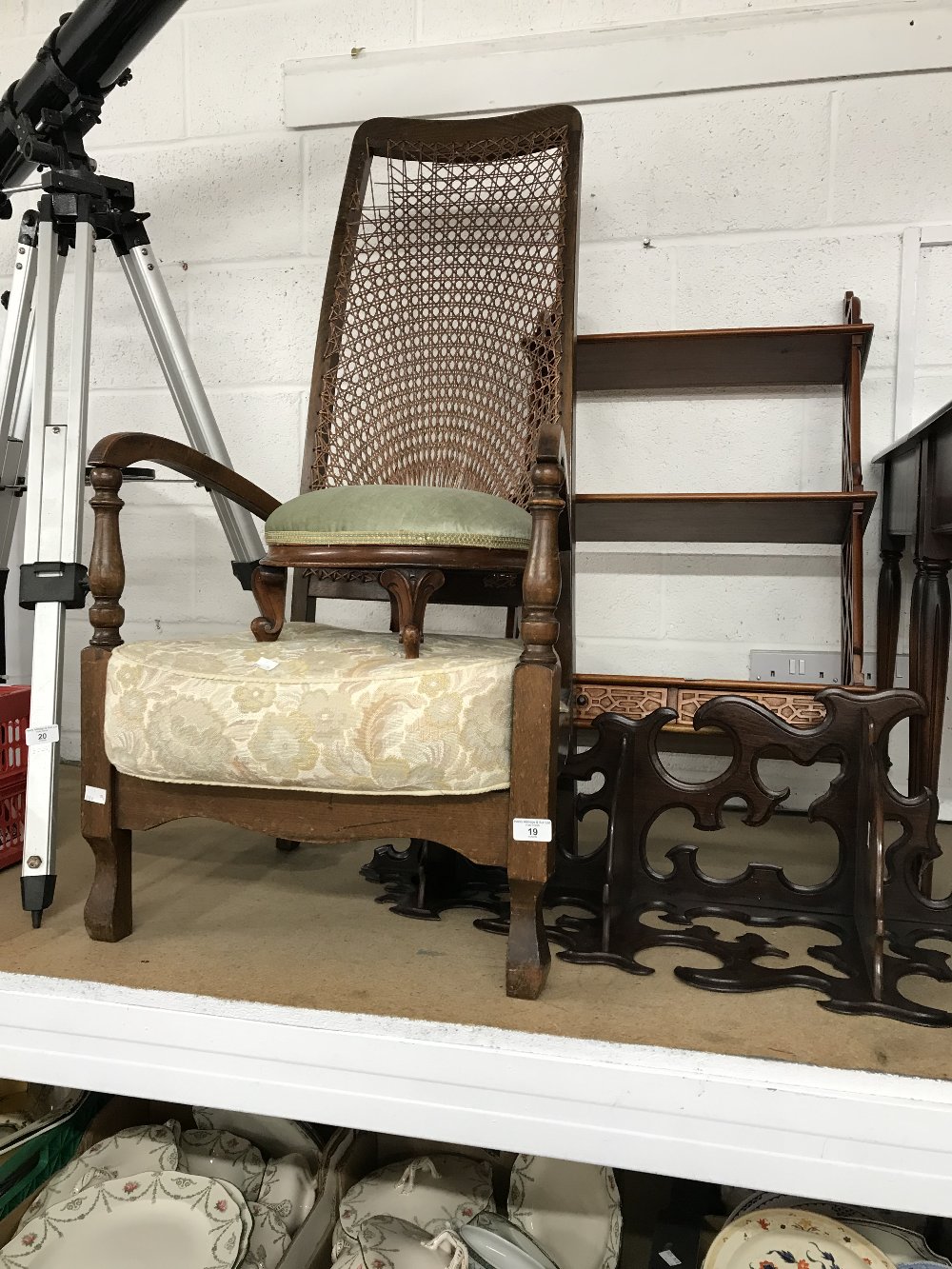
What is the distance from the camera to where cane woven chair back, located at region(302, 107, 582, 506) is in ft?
4.84

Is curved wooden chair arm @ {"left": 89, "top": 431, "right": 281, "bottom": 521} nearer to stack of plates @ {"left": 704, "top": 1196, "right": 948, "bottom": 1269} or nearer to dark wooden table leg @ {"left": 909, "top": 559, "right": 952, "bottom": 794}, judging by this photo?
dark wooden table leg @ {"left": 909, "top": 559, "right": 952, "bottom": 794}

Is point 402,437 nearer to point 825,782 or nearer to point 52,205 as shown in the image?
point 52,205

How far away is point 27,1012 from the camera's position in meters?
1.00

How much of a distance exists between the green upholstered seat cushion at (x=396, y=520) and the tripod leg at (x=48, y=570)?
35 cm

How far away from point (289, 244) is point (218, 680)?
4.53ft

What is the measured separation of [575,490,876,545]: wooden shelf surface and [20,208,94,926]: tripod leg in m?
0.79

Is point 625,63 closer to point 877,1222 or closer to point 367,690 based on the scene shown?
point 367,690

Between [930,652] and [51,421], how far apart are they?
4.35 feet

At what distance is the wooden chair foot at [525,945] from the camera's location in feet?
3.21

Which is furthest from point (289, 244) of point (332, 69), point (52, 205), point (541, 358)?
point (541, 358)

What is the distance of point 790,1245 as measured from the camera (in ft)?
3.11

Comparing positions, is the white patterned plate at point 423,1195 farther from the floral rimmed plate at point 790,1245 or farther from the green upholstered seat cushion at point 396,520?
the green upholstered seat cushion at point 396,520

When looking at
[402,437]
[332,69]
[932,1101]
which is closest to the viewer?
[932,1101]

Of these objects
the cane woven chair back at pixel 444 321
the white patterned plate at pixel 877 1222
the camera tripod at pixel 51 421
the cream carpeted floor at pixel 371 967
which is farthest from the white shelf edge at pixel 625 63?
the white patterned plate at pixel 877 1222
